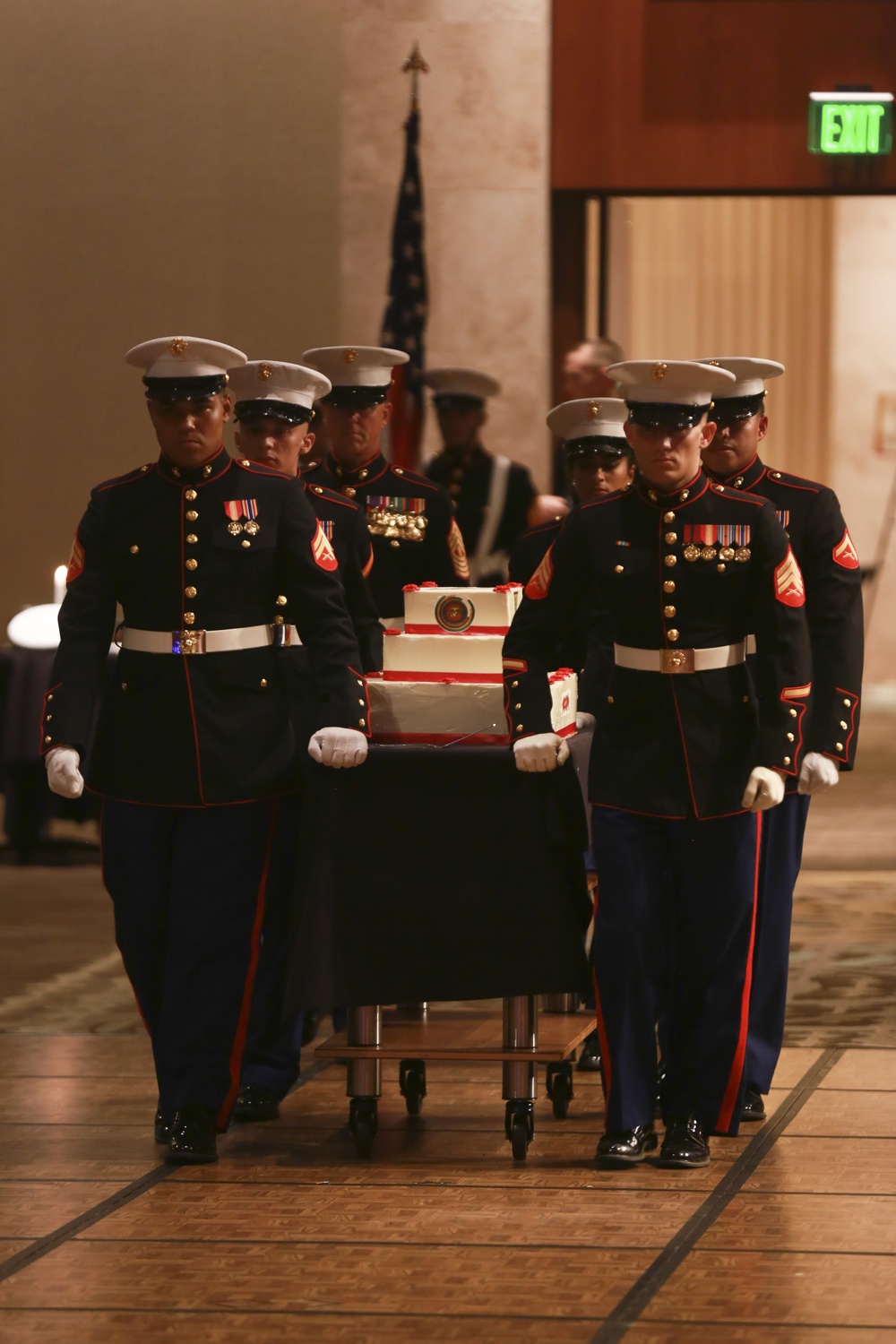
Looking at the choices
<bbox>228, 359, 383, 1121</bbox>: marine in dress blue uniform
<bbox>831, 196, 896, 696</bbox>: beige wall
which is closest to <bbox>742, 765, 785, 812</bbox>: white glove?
<bbox>228, 359, 383, 1121</bbox>: marine in dress blue uniform

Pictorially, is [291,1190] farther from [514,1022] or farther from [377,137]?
[377,137]

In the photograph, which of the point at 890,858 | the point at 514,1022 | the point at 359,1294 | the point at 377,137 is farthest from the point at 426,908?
the point at 377,137

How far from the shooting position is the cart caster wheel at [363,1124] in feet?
13.9

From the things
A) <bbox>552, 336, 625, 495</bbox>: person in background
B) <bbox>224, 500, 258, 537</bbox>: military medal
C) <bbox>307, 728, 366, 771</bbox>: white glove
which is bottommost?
<bbox>307, 728, 366, 771</bbox>: white glove

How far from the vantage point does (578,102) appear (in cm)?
916

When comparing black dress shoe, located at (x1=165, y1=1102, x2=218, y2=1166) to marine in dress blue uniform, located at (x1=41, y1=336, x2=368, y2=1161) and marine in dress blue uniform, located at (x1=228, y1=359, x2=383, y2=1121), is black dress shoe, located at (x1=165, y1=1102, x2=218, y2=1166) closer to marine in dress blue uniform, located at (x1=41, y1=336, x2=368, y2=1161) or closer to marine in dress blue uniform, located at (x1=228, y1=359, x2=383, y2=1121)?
marine in dress blue uniform, located at (x1=41, y1=336, x2=368, y2=1161)

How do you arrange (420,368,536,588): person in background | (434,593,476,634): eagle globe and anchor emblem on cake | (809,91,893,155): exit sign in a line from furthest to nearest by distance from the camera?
(809,91,893,155): exit sign
(420,368,536,588): person in background
(434,593,476,634): eagle globe and anchor emblem on cake

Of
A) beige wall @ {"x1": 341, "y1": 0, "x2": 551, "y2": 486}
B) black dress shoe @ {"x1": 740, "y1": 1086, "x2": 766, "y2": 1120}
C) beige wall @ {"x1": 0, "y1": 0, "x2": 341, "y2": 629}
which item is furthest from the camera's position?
beige wall @ {"x1": 0, "y1": 0, "x2": 341, "y2": 629}

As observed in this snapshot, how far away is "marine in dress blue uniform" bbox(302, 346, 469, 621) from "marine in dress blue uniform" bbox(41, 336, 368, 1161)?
89 centimetres

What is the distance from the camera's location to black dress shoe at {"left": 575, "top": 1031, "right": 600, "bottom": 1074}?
5023 millimetres

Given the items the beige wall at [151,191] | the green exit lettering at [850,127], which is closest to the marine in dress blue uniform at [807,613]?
the green exit lettering at [850,127]

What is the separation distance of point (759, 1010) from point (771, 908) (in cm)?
21

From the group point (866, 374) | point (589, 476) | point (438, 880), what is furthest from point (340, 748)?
point (866, 374)

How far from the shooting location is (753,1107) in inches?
177
